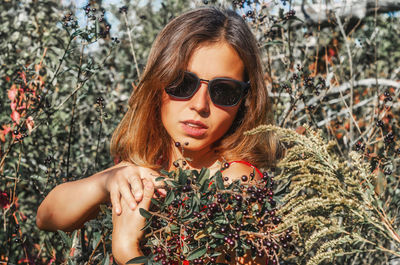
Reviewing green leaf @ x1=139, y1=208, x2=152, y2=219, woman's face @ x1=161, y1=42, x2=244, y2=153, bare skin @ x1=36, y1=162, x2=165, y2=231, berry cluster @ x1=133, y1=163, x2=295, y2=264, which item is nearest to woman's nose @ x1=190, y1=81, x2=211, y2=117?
woman's face @ x1=161, y1=42, x2=244, y2=153

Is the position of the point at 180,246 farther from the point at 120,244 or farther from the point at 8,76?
the point at 8,76

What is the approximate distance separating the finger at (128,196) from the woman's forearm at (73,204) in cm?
23

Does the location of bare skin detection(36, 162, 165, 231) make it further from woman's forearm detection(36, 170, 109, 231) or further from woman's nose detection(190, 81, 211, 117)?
woman's nose detection(190, 81, 211, 117)

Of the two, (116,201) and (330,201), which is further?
(116,201)

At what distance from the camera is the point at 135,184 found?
1498 millimetres

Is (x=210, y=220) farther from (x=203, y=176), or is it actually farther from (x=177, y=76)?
(x=177, y=76)

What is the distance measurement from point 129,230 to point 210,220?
1.12ft

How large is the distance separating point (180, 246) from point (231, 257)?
23cm

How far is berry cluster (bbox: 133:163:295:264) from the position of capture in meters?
1.26

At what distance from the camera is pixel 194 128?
6.39 ft

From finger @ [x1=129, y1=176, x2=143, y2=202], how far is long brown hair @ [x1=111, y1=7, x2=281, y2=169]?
627 mm

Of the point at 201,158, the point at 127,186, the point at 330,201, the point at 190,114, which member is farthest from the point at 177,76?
the point at 330,201

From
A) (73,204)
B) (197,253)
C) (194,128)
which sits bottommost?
(73,204)

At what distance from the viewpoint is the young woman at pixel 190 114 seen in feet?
6.03
